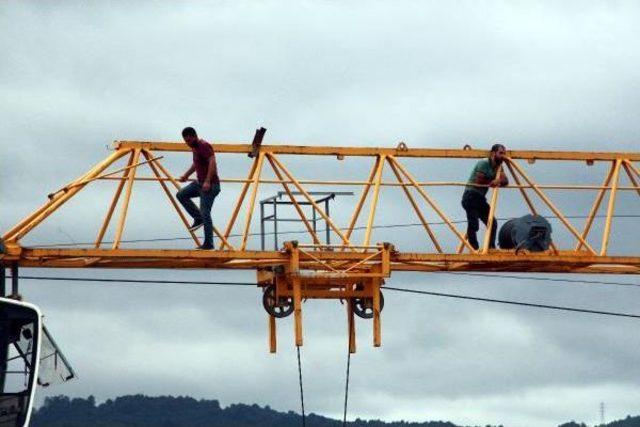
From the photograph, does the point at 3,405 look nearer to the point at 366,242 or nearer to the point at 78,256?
the point at 78,256

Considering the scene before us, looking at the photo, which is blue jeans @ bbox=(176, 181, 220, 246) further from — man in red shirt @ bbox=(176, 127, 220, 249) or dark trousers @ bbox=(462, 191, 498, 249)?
dark trousers @ bbox=(462, 191, 498, 249)

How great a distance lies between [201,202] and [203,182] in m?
0.49

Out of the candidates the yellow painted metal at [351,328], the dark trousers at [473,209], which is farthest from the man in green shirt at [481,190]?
the yellow painted metal at [351,328]

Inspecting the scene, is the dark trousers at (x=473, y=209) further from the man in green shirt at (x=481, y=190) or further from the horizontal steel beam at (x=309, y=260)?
the horizontal steel beam at (x=309, y=260)

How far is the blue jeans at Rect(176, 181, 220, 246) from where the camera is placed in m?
55.3

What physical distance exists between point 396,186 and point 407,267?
6.34ft

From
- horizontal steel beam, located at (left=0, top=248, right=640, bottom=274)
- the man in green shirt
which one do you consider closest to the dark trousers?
the man in green shirt

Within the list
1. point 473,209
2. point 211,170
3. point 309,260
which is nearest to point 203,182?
point 211,170

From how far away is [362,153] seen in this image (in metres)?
57.2

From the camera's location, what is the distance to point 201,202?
5538 cm

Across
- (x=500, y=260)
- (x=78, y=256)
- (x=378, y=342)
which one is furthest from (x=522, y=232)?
(x=78, y=256)

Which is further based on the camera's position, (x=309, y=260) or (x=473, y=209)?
(x=473, y=209)

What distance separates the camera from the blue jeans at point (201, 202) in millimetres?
55312

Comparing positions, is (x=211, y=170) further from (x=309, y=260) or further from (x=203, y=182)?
(x=309, y=260)
